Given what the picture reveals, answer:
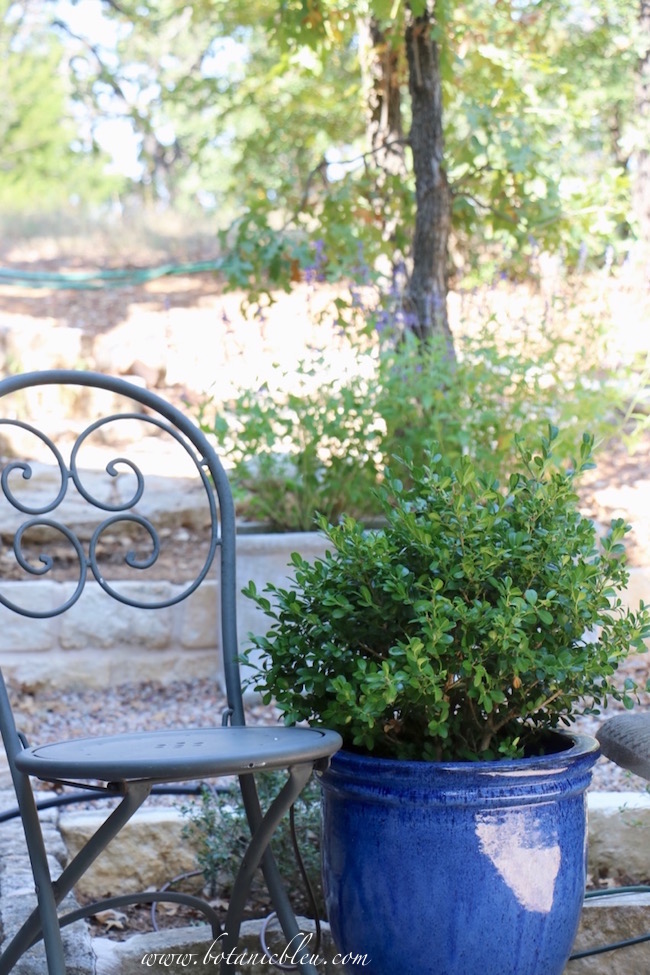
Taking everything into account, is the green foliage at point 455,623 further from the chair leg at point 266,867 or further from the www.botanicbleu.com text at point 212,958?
the www.botanicbleu.com text at point 212,958

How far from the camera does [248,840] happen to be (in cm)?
181

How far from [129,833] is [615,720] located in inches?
39.0

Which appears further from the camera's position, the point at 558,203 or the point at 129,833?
the point at 558,203

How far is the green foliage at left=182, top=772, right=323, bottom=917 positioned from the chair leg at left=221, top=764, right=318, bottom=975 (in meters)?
0.37

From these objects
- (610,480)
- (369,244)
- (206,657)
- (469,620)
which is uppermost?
(369,244)

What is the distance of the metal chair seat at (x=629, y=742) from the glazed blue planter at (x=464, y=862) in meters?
0.07

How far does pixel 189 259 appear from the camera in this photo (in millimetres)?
8906

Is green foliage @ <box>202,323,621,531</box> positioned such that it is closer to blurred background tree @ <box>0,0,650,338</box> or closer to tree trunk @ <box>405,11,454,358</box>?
tree trunk @ <box>405,11,454,358</box>

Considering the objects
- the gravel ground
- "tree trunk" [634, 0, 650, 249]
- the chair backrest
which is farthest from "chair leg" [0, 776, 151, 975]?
"tree trunk" [634, 0, 650, 249]

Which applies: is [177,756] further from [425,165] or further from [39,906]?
[425,165]

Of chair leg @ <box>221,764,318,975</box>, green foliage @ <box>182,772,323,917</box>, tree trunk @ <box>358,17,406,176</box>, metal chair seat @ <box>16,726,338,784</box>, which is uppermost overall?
tree trunk @ <box>358,17,406,176</box>

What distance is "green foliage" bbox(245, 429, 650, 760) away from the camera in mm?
1278

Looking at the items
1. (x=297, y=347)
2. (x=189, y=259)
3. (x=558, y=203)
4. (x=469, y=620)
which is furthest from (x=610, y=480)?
(x=189, y=259)

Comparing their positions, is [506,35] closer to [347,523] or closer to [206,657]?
[206,657]
